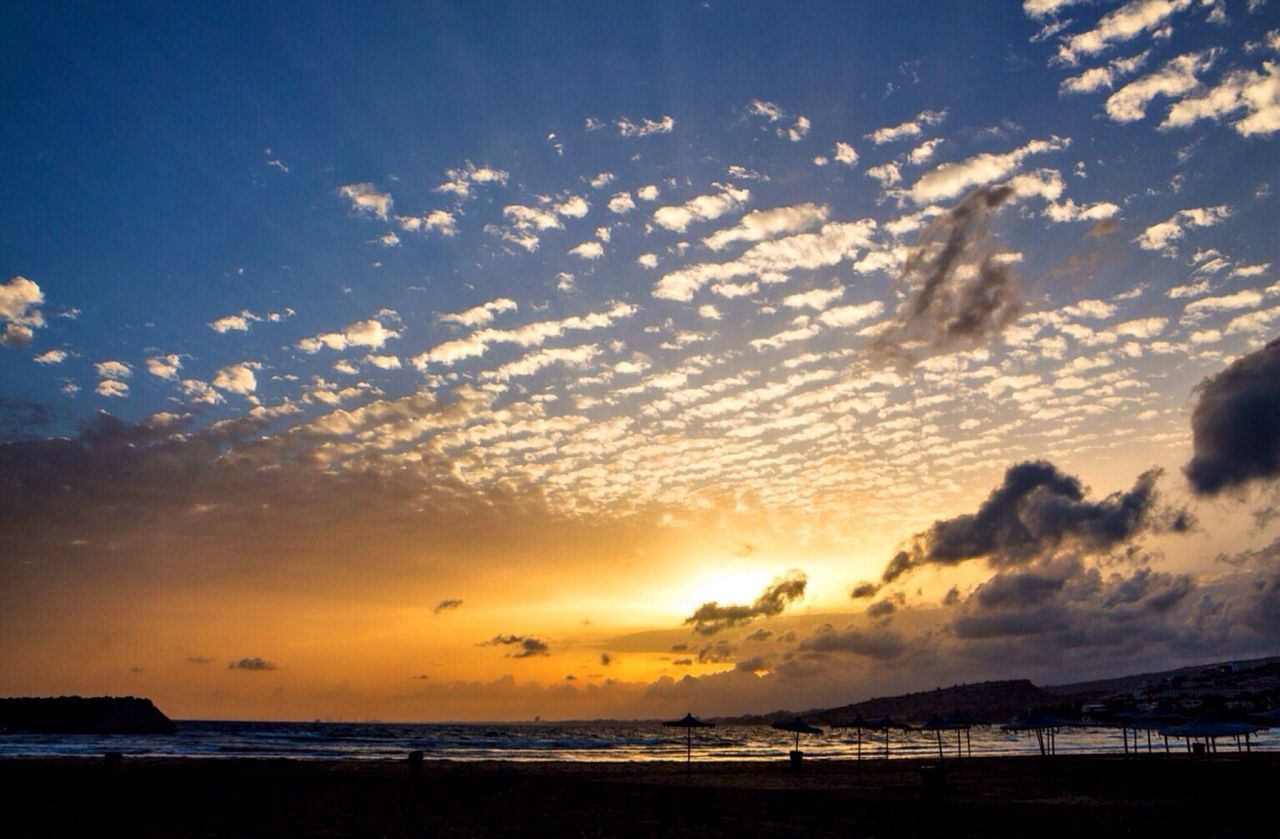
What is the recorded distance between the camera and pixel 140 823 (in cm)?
2305

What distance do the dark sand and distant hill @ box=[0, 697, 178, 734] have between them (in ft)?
340

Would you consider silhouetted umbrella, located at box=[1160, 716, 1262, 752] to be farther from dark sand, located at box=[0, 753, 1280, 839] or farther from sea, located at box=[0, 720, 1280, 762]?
sea, located at box=[0, 720, 1280, 762]

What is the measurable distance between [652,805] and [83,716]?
140 metres

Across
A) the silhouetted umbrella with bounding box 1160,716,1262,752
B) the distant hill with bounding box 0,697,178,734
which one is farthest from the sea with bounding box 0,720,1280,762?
the distant hill with bounding box 0,697,178,734

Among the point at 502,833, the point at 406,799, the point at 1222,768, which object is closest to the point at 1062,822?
the point at 502,833

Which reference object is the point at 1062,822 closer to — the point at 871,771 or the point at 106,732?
the point at 871,771

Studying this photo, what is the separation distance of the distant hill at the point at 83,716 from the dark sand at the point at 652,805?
103722 millimetres

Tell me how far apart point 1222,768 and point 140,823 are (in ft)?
154

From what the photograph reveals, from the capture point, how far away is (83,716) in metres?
131

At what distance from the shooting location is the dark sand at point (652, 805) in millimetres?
22781

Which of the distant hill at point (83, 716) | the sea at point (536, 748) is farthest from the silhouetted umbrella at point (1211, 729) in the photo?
the distant hill at point (83, 716)

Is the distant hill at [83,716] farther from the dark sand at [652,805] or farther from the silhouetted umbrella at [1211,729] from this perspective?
the silhouetted umbrella at [1211,729]

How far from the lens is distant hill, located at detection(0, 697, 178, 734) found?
412ft

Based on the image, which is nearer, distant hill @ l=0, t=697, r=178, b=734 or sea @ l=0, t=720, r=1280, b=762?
sea @ l=0, t=720, r=1280, b=762
